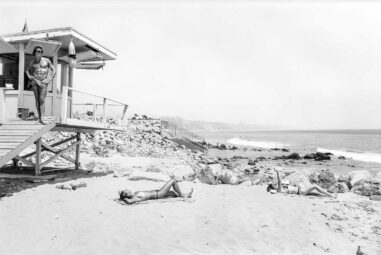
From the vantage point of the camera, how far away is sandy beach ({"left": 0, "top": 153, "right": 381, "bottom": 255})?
6676 millimetres

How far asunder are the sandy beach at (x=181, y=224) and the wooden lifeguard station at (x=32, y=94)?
1506mm

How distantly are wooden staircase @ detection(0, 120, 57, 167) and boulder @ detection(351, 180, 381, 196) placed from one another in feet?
37.0

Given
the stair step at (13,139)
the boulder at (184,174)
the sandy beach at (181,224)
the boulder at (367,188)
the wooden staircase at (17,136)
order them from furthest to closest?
the boulder at (184,174) < the boulder at (367,188) < the stair step at (13,139) < the wooden staircase at (17,136) < the sandy beach at (181,224)

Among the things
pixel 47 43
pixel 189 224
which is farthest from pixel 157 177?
pixel 47 43

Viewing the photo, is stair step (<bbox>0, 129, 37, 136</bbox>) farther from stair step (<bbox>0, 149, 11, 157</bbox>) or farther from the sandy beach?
the sandy beach

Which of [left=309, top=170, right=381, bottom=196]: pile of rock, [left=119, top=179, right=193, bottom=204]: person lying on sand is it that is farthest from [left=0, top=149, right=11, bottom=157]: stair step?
[left=309, top=170, right=381, bottom=196]: pile of rock

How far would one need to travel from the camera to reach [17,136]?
9797 mm

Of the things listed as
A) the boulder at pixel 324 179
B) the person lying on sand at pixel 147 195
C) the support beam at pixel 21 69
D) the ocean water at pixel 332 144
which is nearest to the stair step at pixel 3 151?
the person lying on sand at pixel 147 195

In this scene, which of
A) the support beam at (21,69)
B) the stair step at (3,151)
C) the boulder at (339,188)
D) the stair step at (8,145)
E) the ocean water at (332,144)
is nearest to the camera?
the stair step at (3,151)

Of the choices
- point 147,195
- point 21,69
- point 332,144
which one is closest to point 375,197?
point 147,195

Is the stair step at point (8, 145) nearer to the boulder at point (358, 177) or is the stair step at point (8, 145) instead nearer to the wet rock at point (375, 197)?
the wet rock at point (375, 197)

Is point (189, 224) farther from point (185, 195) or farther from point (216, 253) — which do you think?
point (185, 195)

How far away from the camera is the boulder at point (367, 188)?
524 inches

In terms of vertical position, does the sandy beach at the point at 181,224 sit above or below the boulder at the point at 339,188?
above
